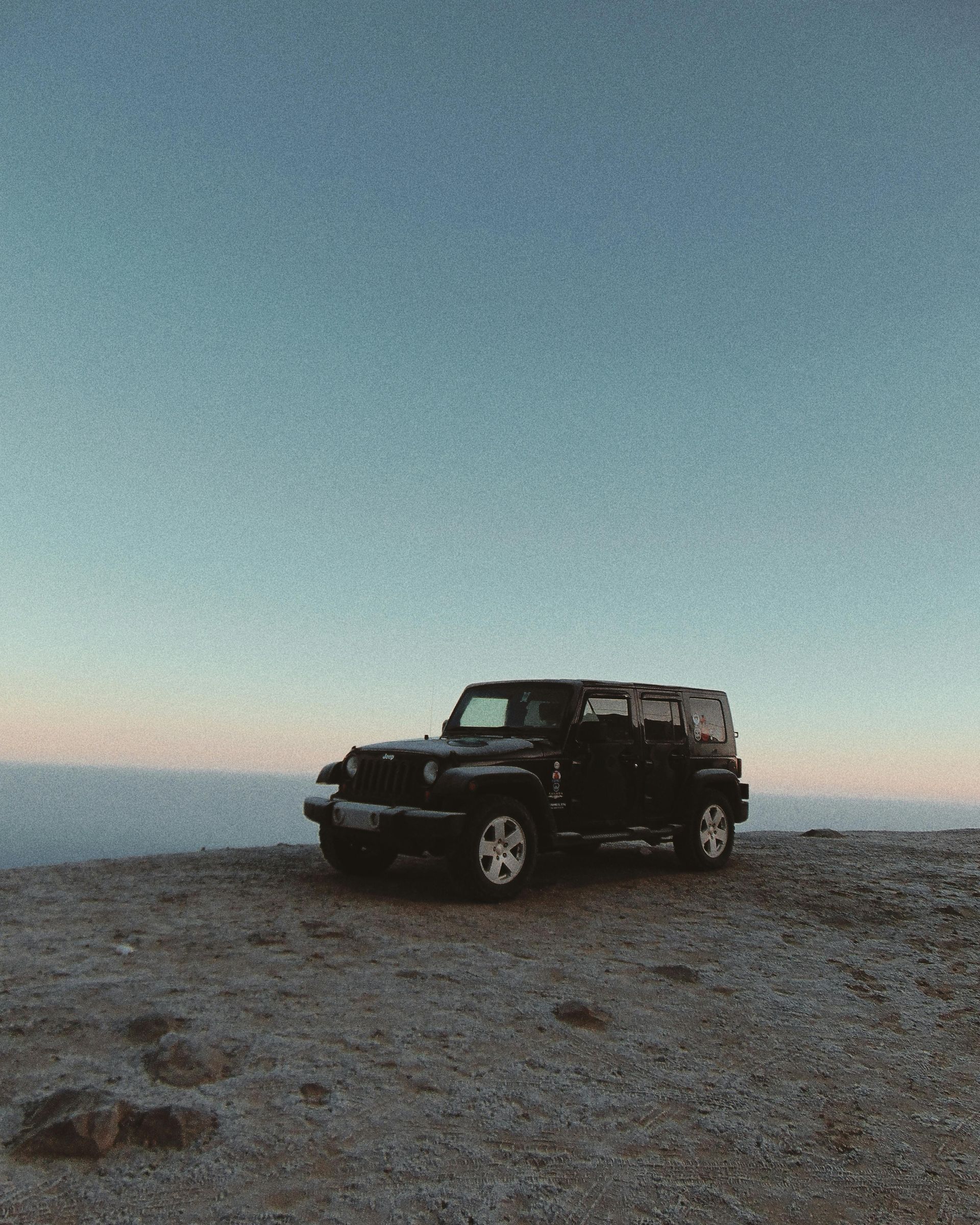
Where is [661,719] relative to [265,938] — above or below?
above

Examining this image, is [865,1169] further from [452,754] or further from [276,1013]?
[452,754]

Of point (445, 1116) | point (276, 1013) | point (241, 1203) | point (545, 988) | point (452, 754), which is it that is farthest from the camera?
point (452, 754)

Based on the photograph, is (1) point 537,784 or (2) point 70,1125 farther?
(1) point 537,784

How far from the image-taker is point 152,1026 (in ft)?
13.6

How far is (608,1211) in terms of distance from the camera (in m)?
2.76

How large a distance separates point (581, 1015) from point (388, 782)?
138 inches

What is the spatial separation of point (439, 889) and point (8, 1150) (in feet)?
15.9

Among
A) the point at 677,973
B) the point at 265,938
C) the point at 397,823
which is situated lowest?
the point at 677,973

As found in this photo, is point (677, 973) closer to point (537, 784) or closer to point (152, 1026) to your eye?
point (537, 784)

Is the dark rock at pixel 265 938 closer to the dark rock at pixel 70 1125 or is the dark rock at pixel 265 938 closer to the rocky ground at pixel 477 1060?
the rocky ground at pixel 477 1060

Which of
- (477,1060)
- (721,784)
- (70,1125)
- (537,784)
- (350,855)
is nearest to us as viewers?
(70,1125)

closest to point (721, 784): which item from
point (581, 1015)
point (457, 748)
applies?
point (457, 748)

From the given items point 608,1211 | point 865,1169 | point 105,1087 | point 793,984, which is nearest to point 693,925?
point 793,984

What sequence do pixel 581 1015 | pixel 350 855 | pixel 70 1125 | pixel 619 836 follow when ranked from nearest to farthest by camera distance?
pixel 70 1125
pixel 581 1015
pixel 350 855
pixel 619 836
